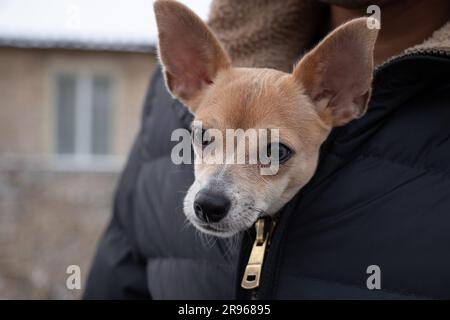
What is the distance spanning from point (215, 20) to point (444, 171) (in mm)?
1093

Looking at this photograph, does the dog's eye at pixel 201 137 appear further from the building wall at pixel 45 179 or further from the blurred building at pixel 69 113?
the blurred building at pixel 69 113

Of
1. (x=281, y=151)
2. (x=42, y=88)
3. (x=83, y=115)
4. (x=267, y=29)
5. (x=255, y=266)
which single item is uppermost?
(x=42, y=88)

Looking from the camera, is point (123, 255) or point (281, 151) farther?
point (123, 255)

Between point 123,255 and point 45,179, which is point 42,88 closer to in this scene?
point 45,179

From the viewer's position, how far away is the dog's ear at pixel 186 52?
1896 mm

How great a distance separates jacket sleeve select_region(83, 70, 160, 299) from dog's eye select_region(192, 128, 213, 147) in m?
0.66

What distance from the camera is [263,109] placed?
182cm

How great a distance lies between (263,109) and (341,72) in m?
0.28

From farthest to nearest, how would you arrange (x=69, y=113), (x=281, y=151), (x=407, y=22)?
(x=69, y=113), (x=407, y=22), (x=281, y=151)

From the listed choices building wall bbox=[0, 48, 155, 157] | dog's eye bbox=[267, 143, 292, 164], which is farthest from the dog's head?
building wall bbox=[0, 48, 155, 157]

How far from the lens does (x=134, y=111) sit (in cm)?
1150

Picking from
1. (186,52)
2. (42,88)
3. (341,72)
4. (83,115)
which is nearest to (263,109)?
(341,72)

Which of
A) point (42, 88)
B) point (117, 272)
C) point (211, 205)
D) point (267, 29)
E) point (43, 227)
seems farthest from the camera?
A: point (42, 88)
